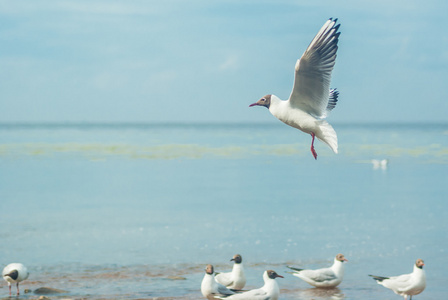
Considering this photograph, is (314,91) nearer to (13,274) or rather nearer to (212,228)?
(13,274)

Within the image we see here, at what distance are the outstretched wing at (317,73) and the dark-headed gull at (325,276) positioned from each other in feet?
21.6

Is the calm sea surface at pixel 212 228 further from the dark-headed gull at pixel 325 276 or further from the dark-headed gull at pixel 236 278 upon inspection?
the dark-headed gull at pixel 236 278

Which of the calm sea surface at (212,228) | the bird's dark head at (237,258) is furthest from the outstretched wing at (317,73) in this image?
the calm sea surface at (212,228)

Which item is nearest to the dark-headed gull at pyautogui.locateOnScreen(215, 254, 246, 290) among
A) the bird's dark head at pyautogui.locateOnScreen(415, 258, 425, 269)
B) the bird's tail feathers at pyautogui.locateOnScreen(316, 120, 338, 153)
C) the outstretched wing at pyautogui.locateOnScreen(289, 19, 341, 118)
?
the bird's dark head at pyautogui.locateOnScreen(415, 258, 425, 269)

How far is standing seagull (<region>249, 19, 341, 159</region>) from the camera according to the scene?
4039mm

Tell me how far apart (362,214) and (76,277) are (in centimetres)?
976

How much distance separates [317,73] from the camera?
4.58 m

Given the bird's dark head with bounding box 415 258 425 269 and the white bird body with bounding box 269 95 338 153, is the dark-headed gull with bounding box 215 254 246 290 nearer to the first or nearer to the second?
the bird's dark head with bounding box 415 258 425 269

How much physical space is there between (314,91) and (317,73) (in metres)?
0.15

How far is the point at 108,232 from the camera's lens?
16.1 metres

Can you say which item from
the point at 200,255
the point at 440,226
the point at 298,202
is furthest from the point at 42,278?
the point at 298,202

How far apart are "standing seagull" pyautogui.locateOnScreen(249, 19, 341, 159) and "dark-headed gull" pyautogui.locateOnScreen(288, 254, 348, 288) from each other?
259 inches

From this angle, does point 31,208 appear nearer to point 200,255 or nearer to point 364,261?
point 200,255

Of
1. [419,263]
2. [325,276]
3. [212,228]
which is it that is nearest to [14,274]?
[325,276]
